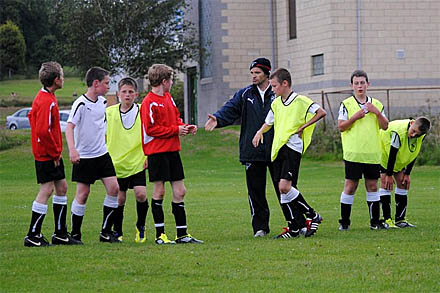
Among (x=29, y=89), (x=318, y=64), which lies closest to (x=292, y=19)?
(x=318, y=64)

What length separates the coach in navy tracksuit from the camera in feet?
37.1

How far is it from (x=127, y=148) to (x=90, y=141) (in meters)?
0.95

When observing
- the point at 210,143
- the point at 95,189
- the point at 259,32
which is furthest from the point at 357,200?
the point at 259,32

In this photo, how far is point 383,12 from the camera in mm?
35312

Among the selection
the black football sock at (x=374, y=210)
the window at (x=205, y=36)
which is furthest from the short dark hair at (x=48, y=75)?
the window at (x=205, y=36)

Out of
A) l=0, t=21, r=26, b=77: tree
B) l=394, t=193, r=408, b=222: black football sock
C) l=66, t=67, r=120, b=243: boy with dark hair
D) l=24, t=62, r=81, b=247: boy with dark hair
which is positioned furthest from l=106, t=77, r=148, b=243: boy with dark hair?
l=0, t=21, r=26, b=77: tree

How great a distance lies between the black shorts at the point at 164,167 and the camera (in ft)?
34.3

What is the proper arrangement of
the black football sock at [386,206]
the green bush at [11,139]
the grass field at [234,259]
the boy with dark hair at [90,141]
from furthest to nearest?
the green bush at [11,139] < the black football sock at [386,206] < the boy with dark hair at [90,141] < the grass field at [234,259]

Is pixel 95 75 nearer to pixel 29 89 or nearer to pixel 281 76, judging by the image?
pixel 281 76

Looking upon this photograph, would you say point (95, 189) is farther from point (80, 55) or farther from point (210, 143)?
point (80, 55)

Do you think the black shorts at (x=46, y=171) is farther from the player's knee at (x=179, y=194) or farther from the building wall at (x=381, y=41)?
the building wall at (x=381, y=41)

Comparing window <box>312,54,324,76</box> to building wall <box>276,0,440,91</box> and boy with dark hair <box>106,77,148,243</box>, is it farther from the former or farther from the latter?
boy with dark hair <box>106,77,148,243</box>

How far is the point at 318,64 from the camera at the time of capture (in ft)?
120

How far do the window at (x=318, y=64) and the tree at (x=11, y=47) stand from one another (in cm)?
3738
